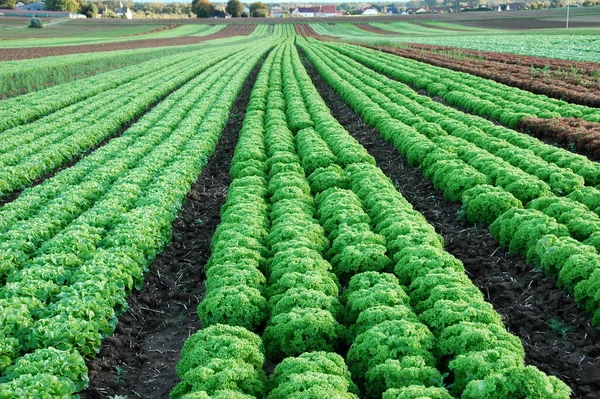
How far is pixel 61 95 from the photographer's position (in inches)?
1261

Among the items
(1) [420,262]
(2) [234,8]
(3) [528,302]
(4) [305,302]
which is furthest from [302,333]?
(2) [234,8]

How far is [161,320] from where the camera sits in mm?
10508

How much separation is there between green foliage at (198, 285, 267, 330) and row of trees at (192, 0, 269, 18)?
15856cm

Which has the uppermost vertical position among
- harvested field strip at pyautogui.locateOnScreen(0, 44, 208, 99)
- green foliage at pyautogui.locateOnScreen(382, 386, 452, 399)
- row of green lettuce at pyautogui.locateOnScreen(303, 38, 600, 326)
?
harvested field strip at pyautogui.locateOnScreen(0, 44, 208, 99)

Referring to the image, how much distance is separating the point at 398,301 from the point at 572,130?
44.4 ft

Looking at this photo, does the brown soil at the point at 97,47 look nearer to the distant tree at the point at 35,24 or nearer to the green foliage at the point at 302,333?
the distant tree at the point at 35,24

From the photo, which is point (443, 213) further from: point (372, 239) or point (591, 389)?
point (591, 389)

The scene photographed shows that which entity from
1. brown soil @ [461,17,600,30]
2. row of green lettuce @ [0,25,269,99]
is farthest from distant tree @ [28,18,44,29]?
brown soil @ [461,17,600,30]

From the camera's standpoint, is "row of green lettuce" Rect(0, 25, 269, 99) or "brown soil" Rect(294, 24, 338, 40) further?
"brown soil" Rect(294, 24, 338, 40)

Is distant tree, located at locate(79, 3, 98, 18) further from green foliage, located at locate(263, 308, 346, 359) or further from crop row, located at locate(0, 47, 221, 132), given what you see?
green foliage, located at locate(263, 308, 346, 359)

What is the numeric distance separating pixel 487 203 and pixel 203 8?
15603 centimetres

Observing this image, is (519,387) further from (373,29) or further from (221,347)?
(373,29)

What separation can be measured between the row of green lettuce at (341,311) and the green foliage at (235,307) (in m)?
0.02

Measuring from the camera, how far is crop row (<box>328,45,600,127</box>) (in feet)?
71.4
